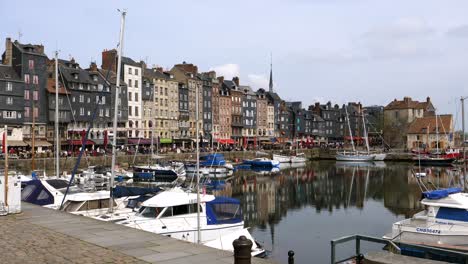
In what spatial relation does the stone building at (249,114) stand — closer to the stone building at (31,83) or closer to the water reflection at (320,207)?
the stone building at (31,83)

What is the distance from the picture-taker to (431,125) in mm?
104312

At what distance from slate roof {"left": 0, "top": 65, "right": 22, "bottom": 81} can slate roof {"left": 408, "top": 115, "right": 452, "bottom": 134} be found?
267ft

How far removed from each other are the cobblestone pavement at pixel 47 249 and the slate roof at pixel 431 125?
102735 millimetres

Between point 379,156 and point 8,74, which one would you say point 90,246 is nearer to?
point 8,74

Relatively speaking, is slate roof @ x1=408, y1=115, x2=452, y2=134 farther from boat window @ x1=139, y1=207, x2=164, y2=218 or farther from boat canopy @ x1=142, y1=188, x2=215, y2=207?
boat window @ x1=139, y1=207, x2=164, y2=218

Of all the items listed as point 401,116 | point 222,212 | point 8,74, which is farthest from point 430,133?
point 222,212

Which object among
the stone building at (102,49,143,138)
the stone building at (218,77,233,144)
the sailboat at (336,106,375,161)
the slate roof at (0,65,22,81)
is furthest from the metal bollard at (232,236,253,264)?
the stone building at (218,77,233,144)

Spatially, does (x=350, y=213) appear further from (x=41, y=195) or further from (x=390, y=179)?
(x=390, y=179)

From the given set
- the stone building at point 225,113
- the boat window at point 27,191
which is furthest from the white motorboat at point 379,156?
the boat window at point 27,191

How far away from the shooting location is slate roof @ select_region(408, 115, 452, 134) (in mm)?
104438

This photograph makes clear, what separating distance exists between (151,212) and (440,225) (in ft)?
39.2

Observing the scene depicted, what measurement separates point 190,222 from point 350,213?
51.1 feet

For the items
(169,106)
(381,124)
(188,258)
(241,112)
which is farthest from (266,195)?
(381,124)

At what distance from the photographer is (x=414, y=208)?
33.3 meters
